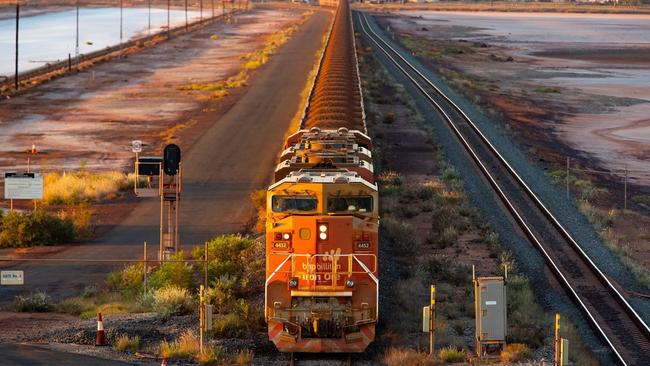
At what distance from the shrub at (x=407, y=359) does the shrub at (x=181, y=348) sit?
11.5 feet

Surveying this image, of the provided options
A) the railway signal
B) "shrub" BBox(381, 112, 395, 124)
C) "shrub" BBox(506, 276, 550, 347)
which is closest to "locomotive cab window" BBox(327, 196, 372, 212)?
"shrub" BBox(506, 276, 550, 347)

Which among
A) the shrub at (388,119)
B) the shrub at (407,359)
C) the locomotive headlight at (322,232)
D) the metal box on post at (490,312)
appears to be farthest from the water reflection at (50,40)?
the shrub at (407,359)

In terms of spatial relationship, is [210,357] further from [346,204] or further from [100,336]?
[346,204]

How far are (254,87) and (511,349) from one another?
62415mm

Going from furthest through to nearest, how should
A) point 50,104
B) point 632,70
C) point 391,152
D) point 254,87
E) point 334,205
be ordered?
point 632,70 < point 254,87 < point 50,104 < point 391,152 < point 334,205

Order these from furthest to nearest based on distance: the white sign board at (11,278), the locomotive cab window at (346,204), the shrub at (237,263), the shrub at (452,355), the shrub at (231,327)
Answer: the shrub at (237,263) → the white sign board at (11,278) → the shrub at (231,327) → the locomotive cab window at (346,204) → the shrub at (452,355)

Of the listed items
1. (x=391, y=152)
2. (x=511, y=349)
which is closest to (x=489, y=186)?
(x=391, y=152)

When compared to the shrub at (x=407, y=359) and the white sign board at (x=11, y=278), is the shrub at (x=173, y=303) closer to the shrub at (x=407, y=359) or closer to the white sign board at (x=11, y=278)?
the white sign board at (x=11, y=278)

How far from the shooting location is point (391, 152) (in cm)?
5034

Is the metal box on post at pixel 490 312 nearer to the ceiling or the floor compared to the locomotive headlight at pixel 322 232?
nearer to the floor

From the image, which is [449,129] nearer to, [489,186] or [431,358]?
[489,186]

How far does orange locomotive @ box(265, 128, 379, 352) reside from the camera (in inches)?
816

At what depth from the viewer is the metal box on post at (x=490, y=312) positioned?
69.4 feet

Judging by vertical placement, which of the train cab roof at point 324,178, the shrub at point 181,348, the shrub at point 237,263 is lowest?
the shrub at point 181,348
